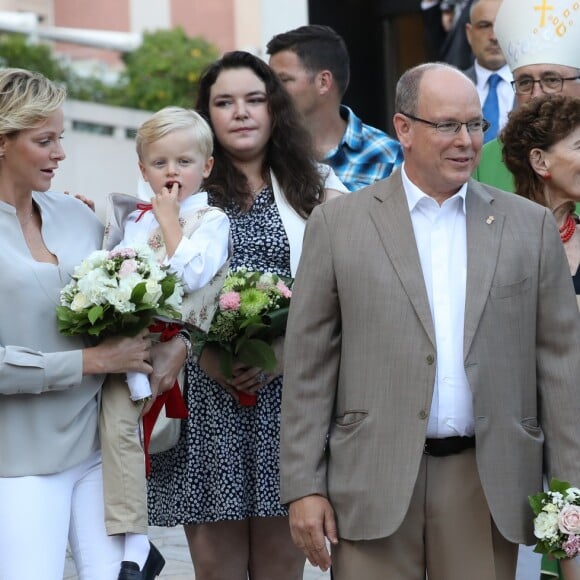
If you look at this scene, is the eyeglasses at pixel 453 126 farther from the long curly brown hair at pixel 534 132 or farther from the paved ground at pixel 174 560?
the paved ground at pixel 174 560


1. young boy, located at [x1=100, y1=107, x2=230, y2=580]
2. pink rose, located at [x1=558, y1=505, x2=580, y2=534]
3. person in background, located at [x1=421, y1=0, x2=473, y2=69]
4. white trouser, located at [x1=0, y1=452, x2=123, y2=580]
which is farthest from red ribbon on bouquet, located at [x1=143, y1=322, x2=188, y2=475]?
person in background, located at [x1=421, y1=0, x2=473, y2=69]

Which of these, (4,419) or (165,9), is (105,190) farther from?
(4,419)

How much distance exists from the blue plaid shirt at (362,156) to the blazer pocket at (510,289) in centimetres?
226

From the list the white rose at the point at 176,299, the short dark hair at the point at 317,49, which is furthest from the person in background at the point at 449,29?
the white rose at the point at 176,299

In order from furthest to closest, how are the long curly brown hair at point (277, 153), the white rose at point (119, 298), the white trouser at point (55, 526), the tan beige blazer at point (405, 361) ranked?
the long curly brown hair at point (277, 153) → the white rose at point (119, 298) → the white trouser at point (55, 526) → the tan beige blazer at point (405, 361)

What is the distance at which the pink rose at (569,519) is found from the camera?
4.00 metres

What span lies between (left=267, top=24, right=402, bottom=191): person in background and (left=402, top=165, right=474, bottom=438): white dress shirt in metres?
2.05

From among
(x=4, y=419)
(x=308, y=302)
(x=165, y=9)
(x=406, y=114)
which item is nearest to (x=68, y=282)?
(x=4, y=419)

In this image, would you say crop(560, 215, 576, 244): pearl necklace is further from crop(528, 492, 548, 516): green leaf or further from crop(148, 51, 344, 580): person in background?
crop(528, 492, 548, 516): green leaf

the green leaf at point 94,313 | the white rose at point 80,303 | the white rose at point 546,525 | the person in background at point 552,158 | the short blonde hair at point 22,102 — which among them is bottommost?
the white rose at point 546,525

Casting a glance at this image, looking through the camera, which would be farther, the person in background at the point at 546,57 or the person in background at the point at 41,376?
the person in background at the point at 546,57

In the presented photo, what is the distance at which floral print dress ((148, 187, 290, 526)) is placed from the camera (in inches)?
205

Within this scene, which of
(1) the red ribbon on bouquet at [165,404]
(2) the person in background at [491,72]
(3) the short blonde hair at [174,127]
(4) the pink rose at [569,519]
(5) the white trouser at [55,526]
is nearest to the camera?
(4) the pink rose at [569,519]

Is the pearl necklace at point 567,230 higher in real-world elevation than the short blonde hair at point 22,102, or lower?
lower
